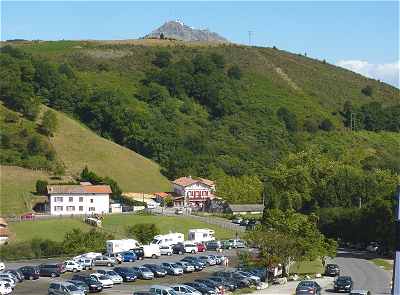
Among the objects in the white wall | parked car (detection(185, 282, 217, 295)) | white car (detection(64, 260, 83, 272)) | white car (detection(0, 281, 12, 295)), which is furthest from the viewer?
the white wall

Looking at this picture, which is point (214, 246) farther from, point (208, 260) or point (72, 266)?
point (72, 266)

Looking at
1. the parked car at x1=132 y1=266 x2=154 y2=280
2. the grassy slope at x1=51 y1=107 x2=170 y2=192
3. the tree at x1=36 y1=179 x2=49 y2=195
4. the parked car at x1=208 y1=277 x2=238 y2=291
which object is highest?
the grassy slope at x1=51 y1=107 x2=170 y2=192

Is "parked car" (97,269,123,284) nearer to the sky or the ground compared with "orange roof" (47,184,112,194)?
nearer to the ground

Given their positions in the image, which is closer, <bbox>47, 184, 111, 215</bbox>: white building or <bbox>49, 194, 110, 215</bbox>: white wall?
<bbox>49, 194, 110, 215</bbox>: white wall

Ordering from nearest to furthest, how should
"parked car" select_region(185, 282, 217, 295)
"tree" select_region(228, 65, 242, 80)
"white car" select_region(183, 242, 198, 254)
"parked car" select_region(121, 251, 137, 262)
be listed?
"parked car" select_region(185, 282, 217, 295) < "parked car" select_region(121, 251, 137, 262) < "white car" select_region(183, 242, 198, 254) < "tree" select_region(228, 65, 242, 80)

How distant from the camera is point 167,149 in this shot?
112 meters

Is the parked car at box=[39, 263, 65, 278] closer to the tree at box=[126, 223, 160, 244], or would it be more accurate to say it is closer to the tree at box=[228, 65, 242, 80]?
the tree at box=[126, 223, 160, 244]

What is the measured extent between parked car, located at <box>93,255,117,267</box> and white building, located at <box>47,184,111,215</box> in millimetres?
31871

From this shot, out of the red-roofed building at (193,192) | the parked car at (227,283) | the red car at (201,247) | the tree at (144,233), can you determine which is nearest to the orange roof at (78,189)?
the red-roofed building at (193,192)

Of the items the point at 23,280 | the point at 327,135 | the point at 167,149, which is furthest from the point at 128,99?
the point at 23,280

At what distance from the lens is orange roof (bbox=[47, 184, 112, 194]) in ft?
259

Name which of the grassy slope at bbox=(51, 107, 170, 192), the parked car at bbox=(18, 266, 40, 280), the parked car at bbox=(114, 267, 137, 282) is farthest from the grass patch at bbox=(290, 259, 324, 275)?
the grassy slope at bbox=(51, 107, 170, 192)

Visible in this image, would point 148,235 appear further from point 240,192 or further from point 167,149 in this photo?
point 167,149

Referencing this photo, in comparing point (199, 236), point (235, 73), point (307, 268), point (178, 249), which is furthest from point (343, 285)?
point (235, 73)
